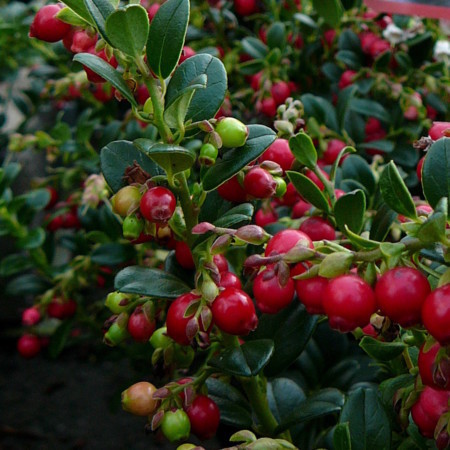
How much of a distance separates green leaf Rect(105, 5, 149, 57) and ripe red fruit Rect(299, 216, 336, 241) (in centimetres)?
28

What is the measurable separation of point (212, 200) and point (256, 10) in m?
1.00

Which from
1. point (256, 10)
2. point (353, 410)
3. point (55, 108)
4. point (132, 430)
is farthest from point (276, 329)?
point (55, 108)

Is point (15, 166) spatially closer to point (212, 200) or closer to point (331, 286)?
point (212, 200)

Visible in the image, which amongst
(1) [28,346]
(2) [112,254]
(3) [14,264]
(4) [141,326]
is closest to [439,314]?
(4) [141,326]

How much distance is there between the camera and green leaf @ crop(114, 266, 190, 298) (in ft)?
2.25

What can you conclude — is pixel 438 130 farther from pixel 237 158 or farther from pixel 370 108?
pixel 370 108

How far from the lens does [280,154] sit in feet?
2.61

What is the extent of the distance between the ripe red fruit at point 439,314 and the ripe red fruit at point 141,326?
12.8 inches

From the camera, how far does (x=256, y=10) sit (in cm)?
165

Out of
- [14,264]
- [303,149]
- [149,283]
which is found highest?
[303,149]

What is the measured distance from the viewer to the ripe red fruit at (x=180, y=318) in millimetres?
656

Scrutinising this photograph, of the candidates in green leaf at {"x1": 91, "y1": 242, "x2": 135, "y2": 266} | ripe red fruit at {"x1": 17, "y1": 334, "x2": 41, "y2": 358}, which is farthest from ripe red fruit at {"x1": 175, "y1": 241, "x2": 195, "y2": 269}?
ripe red fruit at {"x1": 17, "y1": 334, "x2": 41, "y2": 358}

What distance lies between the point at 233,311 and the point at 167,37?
0.29m

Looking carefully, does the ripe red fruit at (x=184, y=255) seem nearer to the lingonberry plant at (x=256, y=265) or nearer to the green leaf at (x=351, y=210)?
the lingonberry plant at (x=256, y=265)
